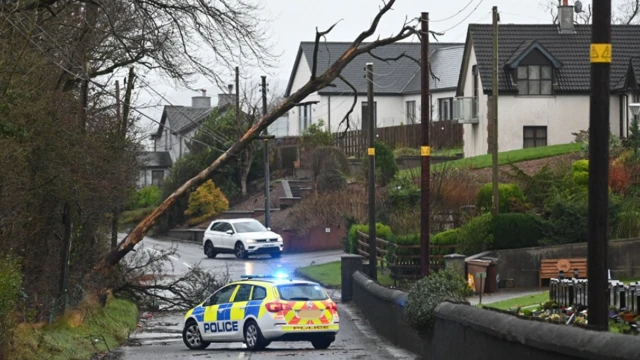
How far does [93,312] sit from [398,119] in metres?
50.5

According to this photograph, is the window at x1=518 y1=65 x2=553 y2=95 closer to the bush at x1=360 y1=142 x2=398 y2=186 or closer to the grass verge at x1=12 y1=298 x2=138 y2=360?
the bush at x1=360 y1=142 x2=398 y2=186

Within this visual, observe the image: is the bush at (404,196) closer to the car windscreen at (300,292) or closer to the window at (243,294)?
the window at (243,294)

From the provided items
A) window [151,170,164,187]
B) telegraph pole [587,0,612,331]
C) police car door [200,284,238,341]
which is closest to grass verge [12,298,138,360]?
police car door [200,284,238,341]

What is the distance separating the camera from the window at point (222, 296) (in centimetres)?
2241

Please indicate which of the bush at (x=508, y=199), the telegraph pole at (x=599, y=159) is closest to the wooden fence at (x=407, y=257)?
the bush at (x=508, y=199)

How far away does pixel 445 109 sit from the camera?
7012 centimetres

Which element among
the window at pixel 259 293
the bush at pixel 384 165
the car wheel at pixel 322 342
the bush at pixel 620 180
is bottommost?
the car wheel at pixel 322 342

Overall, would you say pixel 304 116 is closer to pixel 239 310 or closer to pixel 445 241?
pixel 445 241

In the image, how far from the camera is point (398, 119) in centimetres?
7456

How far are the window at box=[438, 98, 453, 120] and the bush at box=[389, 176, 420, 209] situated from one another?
85.9ft

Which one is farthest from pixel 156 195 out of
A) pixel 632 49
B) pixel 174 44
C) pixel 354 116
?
pixel 174 44

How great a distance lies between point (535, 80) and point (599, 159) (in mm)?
46539

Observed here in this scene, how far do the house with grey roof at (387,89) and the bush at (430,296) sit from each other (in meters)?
50.6

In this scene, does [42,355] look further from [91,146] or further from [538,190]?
[538,190]
